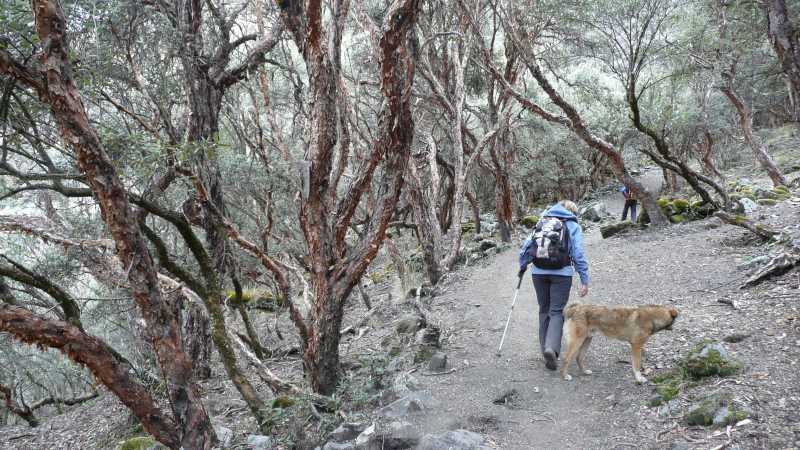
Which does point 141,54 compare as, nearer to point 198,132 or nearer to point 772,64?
point 198,132

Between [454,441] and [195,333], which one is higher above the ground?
[195,333]

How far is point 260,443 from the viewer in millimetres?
5426

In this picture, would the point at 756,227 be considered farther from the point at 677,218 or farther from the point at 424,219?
the point at 424,219

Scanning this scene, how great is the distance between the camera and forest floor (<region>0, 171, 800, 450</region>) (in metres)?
4.01

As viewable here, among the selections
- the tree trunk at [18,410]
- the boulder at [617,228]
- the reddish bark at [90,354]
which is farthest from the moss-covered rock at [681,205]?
the tree trunk at [18,410]

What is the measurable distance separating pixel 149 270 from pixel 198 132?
12.2ft

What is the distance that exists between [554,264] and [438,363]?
1.89 meters

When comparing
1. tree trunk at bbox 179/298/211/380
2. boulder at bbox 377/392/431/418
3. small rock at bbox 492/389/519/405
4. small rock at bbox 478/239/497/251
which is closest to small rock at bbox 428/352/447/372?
boulder at bbox 377/392/431/418

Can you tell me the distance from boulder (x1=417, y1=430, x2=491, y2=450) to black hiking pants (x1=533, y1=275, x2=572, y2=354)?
1642mm

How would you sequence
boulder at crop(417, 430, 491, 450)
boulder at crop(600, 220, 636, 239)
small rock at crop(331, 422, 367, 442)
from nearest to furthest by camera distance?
boulder at crop(417, 430, 491, 450) → small rock at crop(331, 422, 367, 442) → boulder at crop(600, 220, 636, 239)

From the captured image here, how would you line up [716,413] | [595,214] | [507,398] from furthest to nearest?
[595,214], [507,398], [716,413]

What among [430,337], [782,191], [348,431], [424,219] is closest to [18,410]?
[424,219]

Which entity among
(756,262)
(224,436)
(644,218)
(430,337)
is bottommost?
(224,436)

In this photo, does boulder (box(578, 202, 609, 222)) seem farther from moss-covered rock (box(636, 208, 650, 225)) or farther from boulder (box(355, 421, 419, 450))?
boulder (box(355, 421, 419, 450))
